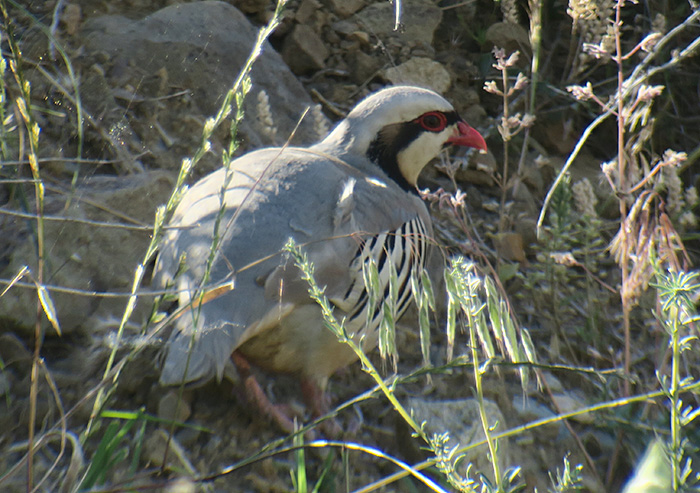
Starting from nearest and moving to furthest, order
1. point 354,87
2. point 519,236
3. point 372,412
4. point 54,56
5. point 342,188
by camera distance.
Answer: point 342,188 < point 372,412 < point 54,56 < point 519,236 < point 354,87

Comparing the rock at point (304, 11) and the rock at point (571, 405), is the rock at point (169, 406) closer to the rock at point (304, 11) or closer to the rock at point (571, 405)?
the rock at point (571, 405)

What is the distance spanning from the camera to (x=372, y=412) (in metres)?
2.76

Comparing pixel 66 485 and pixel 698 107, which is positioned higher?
pixel 66 485

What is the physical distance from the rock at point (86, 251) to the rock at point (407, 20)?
6.77 ft

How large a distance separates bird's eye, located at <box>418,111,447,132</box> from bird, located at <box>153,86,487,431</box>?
0.41 m

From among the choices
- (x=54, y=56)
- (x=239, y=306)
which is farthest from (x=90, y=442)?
(x=54, y=56)

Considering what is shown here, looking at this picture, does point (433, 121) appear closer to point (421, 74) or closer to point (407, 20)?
point (421, 74)

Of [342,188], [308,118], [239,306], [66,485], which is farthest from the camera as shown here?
[308,118]

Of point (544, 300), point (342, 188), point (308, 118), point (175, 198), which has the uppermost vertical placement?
point (175, 198)

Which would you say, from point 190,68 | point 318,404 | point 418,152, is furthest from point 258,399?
point 190,68

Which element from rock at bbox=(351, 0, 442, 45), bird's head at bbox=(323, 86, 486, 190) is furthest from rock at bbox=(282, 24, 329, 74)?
bird's head at bbox=(323, 86, 486, 190)

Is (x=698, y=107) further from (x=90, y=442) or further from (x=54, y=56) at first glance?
(x=90, y=442)

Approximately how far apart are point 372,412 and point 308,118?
184 cm

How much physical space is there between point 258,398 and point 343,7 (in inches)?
112
